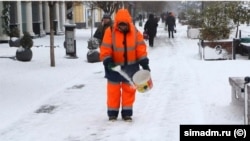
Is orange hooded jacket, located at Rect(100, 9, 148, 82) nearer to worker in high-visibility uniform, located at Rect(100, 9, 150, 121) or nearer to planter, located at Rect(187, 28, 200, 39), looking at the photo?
worker in high-visibility uniform, located at Rect(100, 9, 150, 121)

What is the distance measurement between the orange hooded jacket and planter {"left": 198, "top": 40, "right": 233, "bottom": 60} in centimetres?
941

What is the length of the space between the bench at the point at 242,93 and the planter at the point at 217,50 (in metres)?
8.57

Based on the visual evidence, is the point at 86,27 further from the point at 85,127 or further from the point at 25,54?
the point at 85,127

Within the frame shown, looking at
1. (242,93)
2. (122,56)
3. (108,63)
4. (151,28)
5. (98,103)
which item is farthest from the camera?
(151,28)

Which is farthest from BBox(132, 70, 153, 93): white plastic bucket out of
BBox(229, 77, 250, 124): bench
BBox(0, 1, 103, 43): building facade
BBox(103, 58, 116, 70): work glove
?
BBox(0, 1, 103, 43): building facade

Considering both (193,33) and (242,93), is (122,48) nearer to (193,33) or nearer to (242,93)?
(242,93)

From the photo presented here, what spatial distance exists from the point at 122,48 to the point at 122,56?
0.41 feet

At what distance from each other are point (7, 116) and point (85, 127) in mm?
1633

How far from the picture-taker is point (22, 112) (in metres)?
8.94

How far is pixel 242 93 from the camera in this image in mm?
7273

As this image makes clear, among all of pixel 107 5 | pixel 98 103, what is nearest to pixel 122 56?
pixel 98 103

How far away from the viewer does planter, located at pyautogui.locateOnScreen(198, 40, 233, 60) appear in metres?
16.9

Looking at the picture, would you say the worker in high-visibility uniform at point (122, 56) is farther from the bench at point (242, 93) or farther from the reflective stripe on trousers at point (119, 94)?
the bench at point (242, 93)

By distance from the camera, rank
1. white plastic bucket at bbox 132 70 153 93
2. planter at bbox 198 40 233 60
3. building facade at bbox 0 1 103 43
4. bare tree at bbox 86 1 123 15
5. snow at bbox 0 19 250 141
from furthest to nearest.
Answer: bare tree at bbox 86 1 123 15, building facade at bbox 0 1 103 43, planter at bbox 198 40 233 60, white plastic bucket at bbox 132 70 153 93, snow at bbox 0 19 250 141
